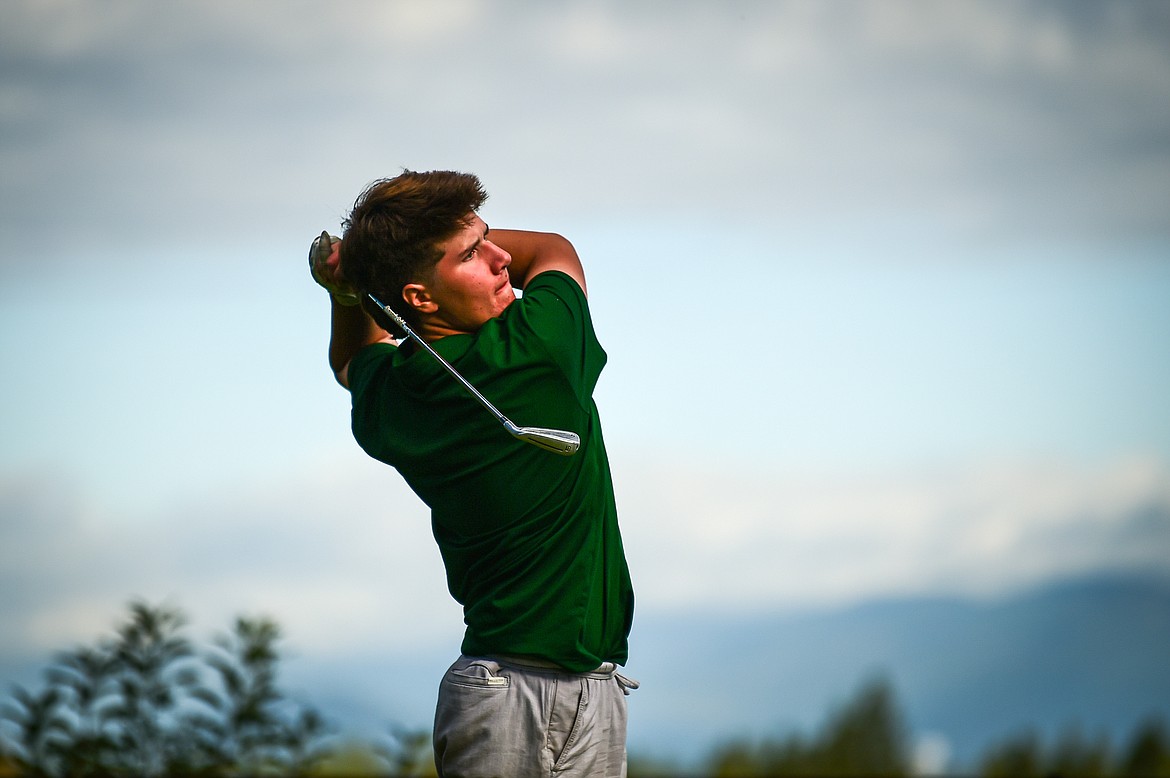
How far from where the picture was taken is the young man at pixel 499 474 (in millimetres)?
2914

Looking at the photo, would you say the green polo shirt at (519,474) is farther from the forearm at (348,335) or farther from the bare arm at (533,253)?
the forearm at (348,335)

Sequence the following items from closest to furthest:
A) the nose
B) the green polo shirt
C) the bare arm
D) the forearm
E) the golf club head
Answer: the golf club head < the green polo shirt < the nose < the bare arm < the forearm

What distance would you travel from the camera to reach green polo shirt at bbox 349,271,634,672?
2900mm

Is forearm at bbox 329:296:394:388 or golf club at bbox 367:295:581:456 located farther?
forearm at bbox 329:296:394:388

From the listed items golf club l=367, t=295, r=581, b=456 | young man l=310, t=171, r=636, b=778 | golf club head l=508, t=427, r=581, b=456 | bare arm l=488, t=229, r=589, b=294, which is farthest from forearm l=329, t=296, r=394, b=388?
golf club head l=508, t=427, r=581, b=456

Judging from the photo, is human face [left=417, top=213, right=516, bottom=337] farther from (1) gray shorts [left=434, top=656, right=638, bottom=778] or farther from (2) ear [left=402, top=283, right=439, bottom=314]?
(1) gray shorts [left=434, top=656, right=638, bottom=778]

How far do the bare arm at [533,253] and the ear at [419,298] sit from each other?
289 mm

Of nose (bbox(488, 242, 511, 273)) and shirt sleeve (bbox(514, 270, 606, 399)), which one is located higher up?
nose (bbox(488, 242, 511, 273))

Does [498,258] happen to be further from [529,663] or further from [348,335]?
[529,663]

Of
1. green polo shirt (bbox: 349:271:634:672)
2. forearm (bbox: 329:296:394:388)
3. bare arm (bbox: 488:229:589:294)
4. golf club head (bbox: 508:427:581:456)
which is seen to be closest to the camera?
golf club head (bbox: 508:427:581:456)

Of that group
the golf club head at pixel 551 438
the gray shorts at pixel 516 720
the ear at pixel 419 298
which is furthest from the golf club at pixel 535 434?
the gray shorts at pixel 516 720

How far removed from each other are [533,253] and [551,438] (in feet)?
2.18

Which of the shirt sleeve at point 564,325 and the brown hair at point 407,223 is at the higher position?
the brown hair at point 407,223

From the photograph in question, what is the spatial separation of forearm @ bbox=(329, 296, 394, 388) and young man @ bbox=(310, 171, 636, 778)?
0.28 metres
